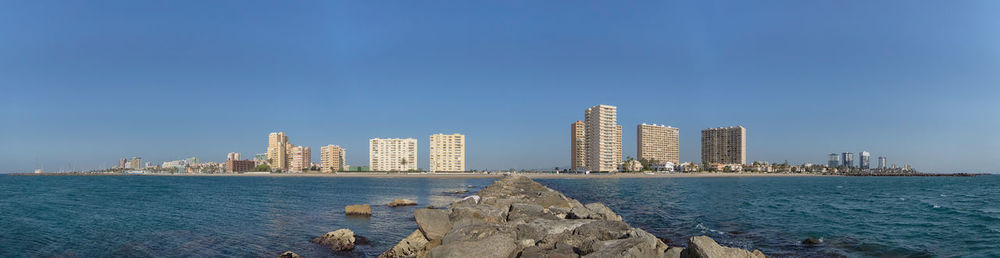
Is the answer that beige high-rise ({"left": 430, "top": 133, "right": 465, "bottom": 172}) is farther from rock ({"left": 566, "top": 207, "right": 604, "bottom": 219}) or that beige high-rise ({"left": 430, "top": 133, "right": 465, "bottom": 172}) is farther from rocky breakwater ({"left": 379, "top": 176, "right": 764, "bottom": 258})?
rocky breakwater ({"left": 379, "top": 176, "right": 764, "bottom": 258})

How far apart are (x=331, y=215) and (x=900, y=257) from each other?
2703cm

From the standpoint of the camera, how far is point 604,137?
160 m

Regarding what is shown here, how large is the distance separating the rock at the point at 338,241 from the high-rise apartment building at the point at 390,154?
174936 mm

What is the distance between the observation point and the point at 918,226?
73.4 feet

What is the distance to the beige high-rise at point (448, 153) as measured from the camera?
171875 millimetres

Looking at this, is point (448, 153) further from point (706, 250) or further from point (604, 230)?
point (706, 250)

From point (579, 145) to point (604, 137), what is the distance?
1940 cm

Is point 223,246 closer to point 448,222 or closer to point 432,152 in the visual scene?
point 448,222

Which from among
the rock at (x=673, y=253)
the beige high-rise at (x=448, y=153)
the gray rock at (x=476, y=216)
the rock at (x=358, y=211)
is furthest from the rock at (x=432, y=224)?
the beige high-rise at (x=448, y=153)

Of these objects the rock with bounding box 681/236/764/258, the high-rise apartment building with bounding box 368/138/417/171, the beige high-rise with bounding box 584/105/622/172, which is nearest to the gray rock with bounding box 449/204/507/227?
Answer: the rock with bounding box 681/236/764/258

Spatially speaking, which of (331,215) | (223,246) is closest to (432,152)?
(331,215)

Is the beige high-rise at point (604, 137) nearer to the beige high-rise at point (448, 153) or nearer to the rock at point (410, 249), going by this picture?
the beige high-rise at point (448, 153)

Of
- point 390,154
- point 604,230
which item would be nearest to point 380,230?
point 604,230

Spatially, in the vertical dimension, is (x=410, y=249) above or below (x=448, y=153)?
below
